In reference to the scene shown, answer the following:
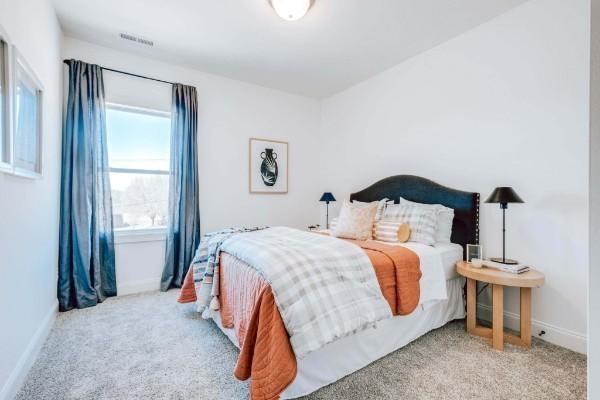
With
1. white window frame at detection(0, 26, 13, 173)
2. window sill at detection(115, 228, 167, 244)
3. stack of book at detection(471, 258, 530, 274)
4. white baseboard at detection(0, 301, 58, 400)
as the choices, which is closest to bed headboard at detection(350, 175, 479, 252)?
stack of book at detection(471, 258, 530, 274)

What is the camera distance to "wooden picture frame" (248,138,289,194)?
421 centimetres

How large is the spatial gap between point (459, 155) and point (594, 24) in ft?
7.70

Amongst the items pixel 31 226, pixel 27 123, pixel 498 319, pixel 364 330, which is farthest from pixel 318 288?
pixel 27 123

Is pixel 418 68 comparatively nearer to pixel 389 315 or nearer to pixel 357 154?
pixel 357 154

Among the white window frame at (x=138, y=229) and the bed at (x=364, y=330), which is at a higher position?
the white window frame at (x=138, y=229)

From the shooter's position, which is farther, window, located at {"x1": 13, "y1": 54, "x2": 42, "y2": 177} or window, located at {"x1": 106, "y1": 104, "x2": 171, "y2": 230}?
window, located at {"x1": 106, "y1": 104, "x2": 171, "y2": 230}

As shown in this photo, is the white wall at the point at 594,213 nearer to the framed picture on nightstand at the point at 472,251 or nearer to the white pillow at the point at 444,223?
the framed picture on nightstand at the point at 472,251

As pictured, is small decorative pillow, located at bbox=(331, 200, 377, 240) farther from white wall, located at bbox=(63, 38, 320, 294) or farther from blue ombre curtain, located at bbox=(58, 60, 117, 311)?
blue ombre curtain, located at bbox=(58, 60, 117, 311)

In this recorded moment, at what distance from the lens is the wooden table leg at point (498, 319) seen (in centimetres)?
212

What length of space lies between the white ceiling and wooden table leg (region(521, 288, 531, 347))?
2.40 meters

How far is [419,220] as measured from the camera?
2738mm

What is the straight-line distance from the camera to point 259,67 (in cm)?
366

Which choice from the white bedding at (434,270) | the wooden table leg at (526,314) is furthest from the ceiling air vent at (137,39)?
the wooden table leg at (526,314)

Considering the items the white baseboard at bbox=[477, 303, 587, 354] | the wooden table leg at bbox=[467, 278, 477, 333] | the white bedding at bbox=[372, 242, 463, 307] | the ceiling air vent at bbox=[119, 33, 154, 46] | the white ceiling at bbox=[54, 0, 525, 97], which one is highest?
the ceiling air vent at bbox=[119, 33, 154, 46]
